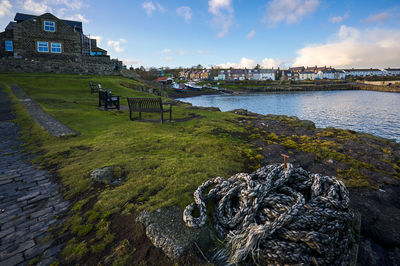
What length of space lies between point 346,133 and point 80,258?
13.9m

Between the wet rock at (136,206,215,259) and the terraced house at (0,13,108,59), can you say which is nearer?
the wet rock at (136,206,215,259)

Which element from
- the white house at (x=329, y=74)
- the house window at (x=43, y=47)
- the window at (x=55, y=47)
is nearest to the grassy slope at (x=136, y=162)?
the house window at (x=43, y=47)

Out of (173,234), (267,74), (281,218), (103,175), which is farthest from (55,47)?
(267,74)

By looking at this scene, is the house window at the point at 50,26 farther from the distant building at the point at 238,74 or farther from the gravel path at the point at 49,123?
the distant building at the point at 238,74

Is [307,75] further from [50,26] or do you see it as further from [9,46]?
[9,46]

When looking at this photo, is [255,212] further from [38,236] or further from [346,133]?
[346,133]

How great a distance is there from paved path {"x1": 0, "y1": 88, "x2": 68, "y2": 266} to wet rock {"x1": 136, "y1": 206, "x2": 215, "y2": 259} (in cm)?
140

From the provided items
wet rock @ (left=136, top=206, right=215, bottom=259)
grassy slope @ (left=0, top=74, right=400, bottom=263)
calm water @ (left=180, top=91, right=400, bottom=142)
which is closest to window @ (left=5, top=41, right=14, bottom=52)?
calm water @ (left=180, top=91, right=400, bottom=142)

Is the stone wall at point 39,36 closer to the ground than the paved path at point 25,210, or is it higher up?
higher up

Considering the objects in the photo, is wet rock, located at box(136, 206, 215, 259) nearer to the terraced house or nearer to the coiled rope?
the coiled rope

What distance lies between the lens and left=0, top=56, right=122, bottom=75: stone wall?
34406 mm

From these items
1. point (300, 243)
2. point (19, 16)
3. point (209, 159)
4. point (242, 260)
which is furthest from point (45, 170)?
point (19, 16)

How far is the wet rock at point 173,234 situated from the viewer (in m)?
2.72

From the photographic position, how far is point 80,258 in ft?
9.16
